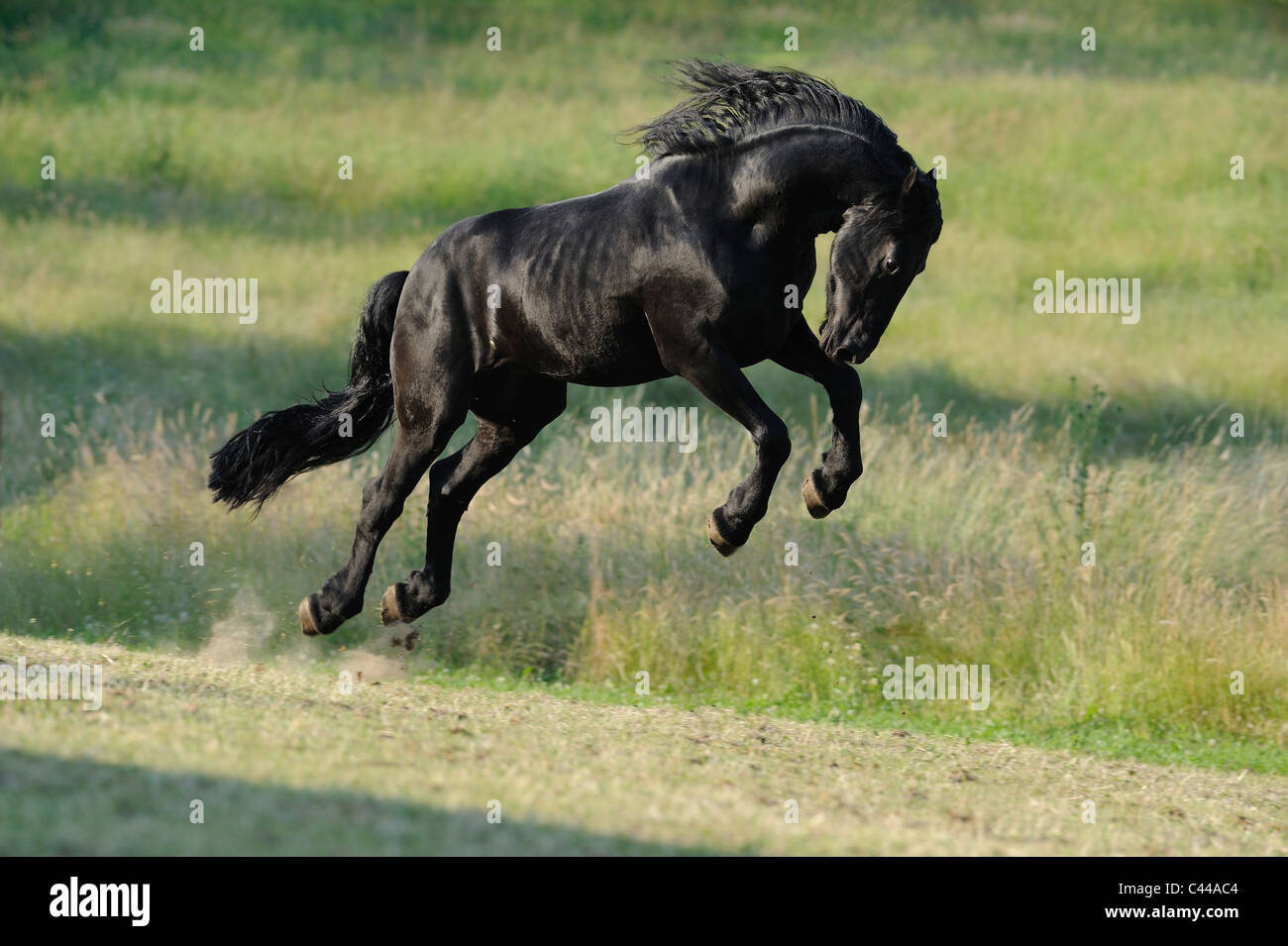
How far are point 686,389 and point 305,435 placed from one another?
12891 mm

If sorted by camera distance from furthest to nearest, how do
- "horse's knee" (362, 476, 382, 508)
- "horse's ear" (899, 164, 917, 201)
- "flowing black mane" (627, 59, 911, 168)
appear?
"horse's knee" (362, 476, 382, 508)
"flowing black mane" (627, 59, 911, 168)
"horse's ear" (899, 164, 917, 201)

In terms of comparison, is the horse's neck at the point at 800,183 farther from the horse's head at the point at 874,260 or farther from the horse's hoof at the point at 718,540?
the horse's hoof at the point at 718,540

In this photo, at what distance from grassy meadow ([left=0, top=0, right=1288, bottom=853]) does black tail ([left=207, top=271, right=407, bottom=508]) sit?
3.89 ft

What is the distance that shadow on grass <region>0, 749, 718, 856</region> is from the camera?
17.7 feet

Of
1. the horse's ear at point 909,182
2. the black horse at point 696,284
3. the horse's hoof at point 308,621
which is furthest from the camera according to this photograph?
the horse's hoof at point 308,621

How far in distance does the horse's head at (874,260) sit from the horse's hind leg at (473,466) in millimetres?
1875

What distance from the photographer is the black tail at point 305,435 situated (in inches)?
369

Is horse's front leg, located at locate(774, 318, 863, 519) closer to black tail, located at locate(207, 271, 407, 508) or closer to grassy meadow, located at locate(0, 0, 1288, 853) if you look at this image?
grassy meadow, located at locate(0, 0, 1288, 853)

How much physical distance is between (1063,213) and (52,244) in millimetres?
15408

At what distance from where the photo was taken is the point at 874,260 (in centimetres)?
726

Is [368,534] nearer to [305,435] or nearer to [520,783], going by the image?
[305,435]

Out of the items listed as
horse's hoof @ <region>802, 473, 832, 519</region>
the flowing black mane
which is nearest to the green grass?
horse's hoof @ <region>802, 473, 832, 519</region>

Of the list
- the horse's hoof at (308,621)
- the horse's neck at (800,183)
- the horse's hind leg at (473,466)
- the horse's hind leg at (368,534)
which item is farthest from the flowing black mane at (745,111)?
the horse's hoof at (308,621)
